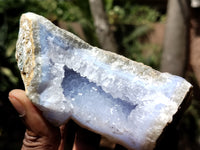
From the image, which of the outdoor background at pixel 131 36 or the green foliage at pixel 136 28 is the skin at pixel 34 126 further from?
the green foliage at pixel 136 28

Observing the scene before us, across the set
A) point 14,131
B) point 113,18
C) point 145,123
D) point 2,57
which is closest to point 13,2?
point 2,57

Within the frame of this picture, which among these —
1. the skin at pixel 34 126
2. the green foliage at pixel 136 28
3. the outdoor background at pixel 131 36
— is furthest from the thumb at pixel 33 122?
the green foliage at pixel 136 28

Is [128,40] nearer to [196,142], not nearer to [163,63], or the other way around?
[163,63]

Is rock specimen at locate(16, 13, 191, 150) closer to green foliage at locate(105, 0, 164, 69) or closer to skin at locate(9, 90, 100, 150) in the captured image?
skin at locate(9, 90, 100, 150)

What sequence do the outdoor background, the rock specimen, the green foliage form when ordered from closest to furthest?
the rock specimen
the outdoor background
the green foliage

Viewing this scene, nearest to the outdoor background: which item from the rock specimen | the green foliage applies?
the green foliage

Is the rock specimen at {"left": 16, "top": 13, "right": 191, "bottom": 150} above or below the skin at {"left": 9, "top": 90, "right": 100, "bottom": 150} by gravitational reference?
above
